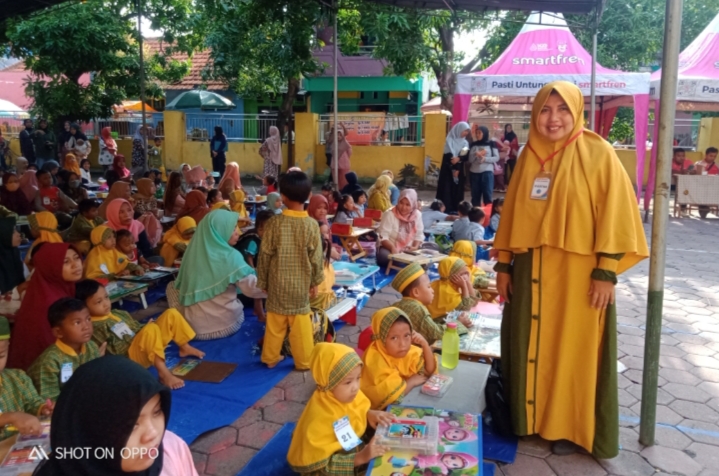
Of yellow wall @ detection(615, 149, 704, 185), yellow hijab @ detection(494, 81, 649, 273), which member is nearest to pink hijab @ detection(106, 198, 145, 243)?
yellow hijab @ detection(494, 81, 649, 273)

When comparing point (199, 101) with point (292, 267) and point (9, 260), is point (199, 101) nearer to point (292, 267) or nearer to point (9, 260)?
point (9, 260)

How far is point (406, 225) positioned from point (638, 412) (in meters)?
3.98

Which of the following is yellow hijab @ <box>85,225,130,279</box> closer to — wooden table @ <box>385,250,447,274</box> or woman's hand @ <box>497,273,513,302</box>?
wooden table @ <box>385,250,447,274</box>

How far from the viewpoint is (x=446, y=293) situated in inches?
181

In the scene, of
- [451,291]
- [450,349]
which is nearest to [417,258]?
[451,291]

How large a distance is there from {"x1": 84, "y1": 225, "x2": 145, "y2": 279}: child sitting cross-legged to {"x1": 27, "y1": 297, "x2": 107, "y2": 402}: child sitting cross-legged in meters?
2.22

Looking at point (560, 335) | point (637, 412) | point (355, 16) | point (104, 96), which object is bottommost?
point (637, 412)

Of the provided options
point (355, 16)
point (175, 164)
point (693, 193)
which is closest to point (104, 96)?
point (175, 164)

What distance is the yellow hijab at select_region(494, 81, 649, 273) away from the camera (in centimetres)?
280

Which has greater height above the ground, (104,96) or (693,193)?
(104,96)

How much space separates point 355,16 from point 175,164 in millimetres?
7668

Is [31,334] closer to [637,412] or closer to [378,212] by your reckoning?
[637,412]

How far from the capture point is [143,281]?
5484 millimetres

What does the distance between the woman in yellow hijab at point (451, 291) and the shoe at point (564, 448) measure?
1561mm
